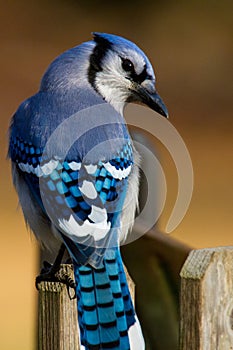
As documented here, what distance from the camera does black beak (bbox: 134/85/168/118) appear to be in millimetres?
2168

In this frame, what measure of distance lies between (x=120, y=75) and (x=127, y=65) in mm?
28

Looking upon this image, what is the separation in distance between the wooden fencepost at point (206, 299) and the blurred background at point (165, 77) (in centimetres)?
233

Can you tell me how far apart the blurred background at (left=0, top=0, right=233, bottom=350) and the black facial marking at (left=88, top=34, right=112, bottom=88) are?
6.69ft

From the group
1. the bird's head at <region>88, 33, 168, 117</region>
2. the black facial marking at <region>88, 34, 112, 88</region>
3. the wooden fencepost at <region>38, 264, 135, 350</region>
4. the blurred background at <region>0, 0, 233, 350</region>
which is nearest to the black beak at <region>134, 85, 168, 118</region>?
the bird's head at <region>88, 33, 168, 117</region>

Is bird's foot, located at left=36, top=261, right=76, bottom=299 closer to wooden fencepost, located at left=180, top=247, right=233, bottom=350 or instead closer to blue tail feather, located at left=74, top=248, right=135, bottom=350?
blue tail feather, located at left=74, top=248, right=135, bottom=350

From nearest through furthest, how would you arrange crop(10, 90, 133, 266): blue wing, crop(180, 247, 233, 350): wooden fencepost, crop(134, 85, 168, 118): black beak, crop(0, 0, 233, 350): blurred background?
crop(180, 247, 233, 350): wooden fencepost → crop(10, 90, 133, 266): blue wing → crop(134, 85, 168, 118): black beak → crop(0, 0, 233, 350): blurred background

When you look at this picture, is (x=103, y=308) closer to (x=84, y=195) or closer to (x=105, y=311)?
(x=105, y=311)

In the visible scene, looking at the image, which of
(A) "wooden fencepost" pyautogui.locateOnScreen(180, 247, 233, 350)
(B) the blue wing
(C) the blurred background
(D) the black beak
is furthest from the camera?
(C) the blurred background

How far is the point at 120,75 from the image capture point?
7.23 feet

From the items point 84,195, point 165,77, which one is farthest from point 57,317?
point 165,77

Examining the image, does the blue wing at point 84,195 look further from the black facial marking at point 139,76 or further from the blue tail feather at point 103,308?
the black facial marking at point 139,76

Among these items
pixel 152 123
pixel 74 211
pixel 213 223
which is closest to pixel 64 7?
pixel 213 223

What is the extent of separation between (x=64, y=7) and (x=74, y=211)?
544 centimetres

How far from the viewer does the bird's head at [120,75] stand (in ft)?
7.14
